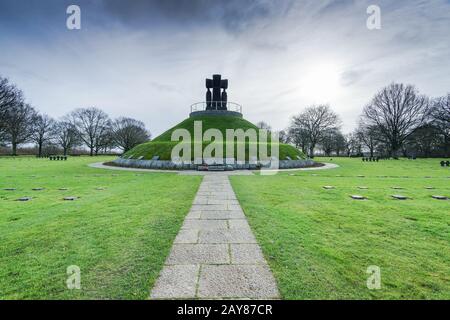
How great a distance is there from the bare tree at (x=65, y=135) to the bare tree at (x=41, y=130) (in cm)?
150

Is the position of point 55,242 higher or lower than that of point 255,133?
lower

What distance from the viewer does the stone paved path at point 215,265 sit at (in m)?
2.86

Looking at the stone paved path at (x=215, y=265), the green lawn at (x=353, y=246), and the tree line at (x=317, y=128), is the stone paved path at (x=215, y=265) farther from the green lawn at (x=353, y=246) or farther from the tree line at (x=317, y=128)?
the tree line at (x=317, y=128)

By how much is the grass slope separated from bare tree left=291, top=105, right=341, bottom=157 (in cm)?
2726

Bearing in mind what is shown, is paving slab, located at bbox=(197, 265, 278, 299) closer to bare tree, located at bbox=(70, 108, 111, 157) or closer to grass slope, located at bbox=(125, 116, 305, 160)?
grass slope, located at bbox=(125, 116, 305, 160)

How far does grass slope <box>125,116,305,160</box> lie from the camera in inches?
1017

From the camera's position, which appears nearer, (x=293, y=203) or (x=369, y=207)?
(x=369, y=207)

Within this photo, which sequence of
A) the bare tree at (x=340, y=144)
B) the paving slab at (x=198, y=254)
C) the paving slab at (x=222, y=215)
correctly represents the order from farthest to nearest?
the bare tree at (x=340, y=144) < the paving slab at (x=222, y=215) < the paving slab at (x=198, y=254)

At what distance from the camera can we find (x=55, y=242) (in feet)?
14.6

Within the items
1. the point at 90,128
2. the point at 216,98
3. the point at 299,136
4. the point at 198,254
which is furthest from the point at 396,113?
the point at 90,128

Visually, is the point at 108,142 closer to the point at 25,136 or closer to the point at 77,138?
the point at 77,138

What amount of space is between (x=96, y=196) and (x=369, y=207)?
36.6 ft

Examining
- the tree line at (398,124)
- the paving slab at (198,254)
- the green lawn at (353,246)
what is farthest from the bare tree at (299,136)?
the paving slab at (198,254)

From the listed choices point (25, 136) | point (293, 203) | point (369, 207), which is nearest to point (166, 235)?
point (293, 203)
